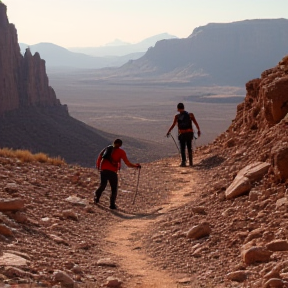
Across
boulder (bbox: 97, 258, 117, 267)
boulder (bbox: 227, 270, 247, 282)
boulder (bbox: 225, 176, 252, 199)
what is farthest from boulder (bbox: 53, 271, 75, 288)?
boulder (bbox: 225, 176, 252, 199)

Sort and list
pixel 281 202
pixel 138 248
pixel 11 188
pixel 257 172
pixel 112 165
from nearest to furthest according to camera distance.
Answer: pixel 281 202 < pixel 138 248 < pixel 257 172 < pixel 11 188 < pixel 112 165

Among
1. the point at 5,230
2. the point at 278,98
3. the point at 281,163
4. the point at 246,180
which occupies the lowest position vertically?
the point at 5,230

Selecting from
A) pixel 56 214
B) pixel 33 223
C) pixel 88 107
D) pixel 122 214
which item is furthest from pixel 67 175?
pixel 88 107

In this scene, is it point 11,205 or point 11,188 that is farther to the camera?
point 11,188

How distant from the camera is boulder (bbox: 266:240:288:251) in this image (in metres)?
6.12

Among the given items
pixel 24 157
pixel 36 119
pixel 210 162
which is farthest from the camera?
pixel 36 119

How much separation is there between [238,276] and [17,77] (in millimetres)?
61922

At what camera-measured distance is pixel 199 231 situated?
7531mm

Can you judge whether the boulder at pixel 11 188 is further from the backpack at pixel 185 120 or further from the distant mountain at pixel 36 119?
the distant mountain at pixel 36 119

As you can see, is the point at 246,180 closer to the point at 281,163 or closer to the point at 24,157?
Answer: the point at 281,163

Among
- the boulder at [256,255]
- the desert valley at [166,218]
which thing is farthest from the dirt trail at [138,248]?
the boulder at [256,255]

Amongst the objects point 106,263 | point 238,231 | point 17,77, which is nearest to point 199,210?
point 238,231

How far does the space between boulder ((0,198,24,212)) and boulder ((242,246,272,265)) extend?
353 centimetres

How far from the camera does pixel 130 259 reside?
7301 mm
